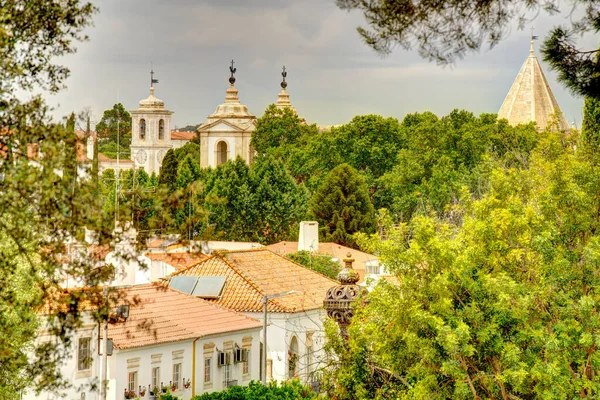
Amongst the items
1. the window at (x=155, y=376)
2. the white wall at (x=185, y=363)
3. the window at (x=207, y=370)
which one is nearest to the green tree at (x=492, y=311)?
the white wall at (x=185, y=363)

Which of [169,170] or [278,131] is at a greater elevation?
[278,131]

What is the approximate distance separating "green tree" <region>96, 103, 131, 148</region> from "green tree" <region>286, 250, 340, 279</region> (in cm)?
9519

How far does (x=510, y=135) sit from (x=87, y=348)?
50.8m

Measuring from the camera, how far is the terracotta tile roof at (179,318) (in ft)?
127

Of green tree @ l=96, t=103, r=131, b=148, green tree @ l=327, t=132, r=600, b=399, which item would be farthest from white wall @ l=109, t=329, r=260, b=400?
green tree @ l=96, t=103, r=131, b=148

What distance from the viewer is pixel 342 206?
266 feet

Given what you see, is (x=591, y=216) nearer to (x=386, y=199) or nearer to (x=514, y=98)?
(x=386, y=199)

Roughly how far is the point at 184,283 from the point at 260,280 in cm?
273

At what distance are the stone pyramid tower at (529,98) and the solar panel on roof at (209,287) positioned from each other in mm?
64111

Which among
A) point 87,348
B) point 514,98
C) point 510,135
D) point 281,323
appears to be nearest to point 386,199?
point 510,135

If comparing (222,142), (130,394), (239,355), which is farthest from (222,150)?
(130,394)

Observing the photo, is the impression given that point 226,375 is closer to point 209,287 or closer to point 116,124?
point 209,287

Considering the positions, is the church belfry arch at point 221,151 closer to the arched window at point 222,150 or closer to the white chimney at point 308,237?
the arched window at point 222,150

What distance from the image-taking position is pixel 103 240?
37.8 feet
